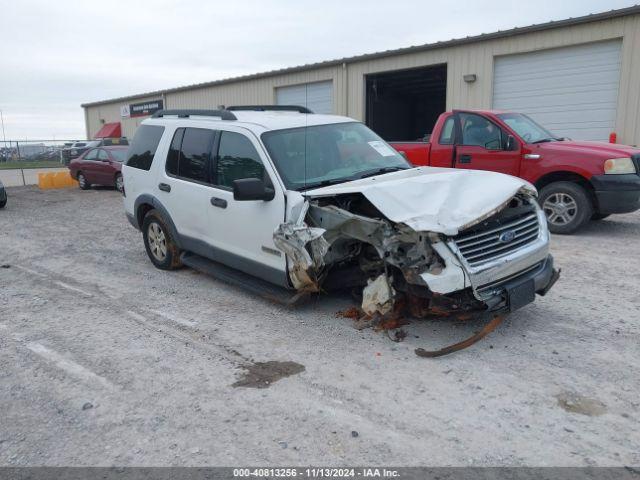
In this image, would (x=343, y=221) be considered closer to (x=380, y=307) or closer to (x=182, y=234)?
(x=380, y=307)

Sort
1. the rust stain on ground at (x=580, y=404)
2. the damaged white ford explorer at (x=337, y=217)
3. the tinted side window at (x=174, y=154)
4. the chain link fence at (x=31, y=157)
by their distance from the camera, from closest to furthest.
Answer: the rust stain on ground at (x=580, y=404) < the damaged white ford explorer at (x=337, y=217) < the tinted side window at (x=174, y=154) < the chain link fence at (x=31, y=157)

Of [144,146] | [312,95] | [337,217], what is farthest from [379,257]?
[312,95]

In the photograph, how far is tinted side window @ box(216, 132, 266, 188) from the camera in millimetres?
5117

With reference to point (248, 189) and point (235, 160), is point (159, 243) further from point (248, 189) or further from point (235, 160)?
point (248, 189)

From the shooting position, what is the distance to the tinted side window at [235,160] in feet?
16.8

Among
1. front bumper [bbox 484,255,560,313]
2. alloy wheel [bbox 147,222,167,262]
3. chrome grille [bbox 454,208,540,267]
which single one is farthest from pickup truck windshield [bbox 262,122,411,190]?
alloy wheel [bbox 147,222,167,262]

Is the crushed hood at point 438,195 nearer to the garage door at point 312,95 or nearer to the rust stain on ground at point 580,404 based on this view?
the rust stain on ground at point 580,404

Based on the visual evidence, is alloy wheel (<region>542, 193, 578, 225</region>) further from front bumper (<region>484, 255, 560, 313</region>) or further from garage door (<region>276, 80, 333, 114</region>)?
garage door (<region>276, 80, 333, 114</region>)

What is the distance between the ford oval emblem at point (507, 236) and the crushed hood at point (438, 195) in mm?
255

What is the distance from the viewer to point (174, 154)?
6234 millimetres

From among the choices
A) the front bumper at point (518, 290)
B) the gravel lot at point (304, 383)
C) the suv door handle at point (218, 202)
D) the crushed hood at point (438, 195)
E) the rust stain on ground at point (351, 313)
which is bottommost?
the gravel lot at point (304, 383)

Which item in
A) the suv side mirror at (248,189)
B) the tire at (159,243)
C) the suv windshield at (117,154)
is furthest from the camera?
the suv windshield at (117,154)

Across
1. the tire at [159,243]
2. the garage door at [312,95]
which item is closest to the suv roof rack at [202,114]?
the tire at [159,243]

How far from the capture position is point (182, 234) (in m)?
6.11
